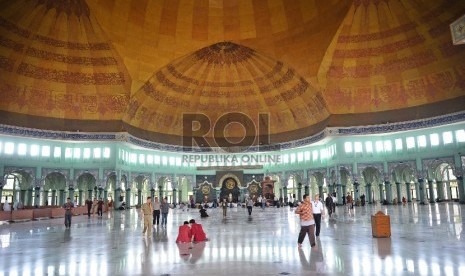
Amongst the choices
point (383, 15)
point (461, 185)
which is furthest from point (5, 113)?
point (461, 185)

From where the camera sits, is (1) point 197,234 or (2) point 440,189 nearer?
(1) point 197,234

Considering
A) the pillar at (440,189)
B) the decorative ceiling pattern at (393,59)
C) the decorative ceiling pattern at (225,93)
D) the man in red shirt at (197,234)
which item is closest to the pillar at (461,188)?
the pillar at (440,189)

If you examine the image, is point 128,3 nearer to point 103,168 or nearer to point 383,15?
point 103,168

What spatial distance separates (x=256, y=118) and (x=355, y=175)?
14033mm

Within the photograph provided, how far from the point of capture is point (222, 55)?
3734 cm

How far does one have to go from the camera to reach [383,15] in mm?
30141

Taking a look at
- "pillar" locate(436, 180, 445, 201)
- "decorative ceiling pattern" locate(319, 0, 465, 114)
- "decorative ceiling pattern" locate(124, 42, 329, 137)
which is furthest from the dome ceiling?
"pillar" locate(436, 180, 445, 201)

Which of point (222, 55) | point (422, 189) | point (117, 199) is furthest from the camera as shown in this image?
point (222, 55)

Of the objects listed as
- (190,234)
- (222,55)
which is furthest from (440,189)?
(190,234)

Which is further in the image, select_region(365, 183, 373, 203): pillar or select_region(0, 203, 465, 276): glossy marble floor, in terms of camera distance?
select_region(365, 183, 373, 203): pillar

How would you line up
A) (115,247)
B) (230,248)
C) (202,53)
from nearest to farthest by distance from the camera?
(230,248)
(115,247)
(202,53)

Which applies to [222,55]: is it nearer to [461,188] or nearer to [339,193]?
[339,193]

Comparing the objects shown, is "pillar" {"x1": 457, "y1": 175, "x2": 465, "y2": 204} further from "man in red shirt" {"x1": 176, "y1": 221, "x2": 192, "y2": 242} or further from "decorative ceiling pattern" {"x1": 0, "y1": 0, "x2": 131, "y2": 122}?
"decorative ceiling pattern" {"x1": 0, "y1": 0, "x2": 131, "y2": 122}

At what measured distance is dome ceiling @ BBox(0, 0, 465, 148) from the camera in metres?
29.4
